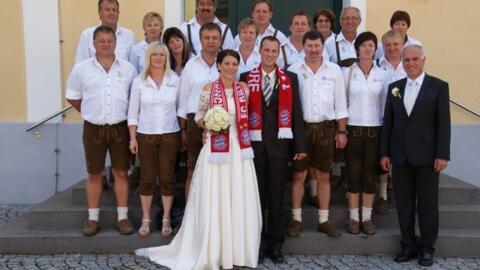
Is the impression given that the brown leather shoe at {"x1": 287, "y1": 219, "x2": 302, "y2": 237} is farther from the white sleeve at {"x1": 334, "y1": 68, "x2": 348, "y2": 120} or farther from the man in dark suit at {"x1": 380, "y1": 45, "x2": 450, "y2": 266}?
the white sleeve at {"x1": 334, "y1": 68, "x2": 348, "y2": 120}

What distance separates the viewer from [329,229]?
4680 millimetres

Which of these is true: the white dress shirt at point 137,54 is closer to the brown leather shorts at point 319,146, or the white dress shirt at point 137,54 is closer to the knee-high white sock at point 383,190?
the brown leather shorts at point 319,146

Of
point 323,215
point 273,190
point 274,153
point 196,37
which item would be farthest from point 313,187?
point 196,37

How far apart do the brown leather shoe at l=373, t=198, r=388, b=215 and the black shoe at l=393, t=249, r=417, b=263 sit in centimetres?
54

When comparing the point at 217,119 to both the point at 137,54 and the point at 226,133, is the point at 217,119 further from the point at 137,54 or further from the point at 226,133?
the point at 137,54

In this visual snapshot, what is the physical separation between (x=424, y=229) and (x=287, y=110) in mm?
1615

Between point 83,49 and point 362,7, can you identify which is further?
point 362,7

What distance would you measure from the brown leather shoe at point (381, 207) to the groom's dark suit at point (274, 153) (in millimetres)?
1167

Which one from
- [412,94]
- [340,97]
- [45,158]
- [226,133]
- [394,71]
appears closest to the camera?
[226,133]

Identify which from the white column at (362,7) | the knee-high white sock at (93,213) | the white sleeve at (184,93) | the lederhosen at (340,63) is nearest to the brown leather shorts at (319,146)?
the lederhosen at (340,63)

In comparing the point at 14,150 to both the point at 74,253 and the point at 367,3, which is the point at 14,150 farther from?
the point at 367,3

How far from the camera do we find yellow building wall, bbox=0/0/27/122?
21.2ft

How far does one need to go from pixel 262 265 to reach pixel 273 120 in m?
1.28

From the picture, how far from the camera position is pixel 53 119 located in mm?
6582
